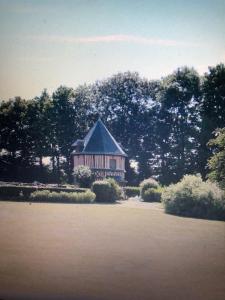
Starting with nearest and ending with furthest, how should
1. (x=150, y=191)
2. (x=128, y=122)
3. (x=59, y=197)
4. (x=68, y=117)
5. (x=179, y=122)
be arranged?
(x=68, y=117) < (x=179, y=122) < (x=128, y=122) < (x=59, y=197) < (x=150, y=191)

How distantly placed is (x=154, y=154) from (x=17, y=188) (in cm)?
529

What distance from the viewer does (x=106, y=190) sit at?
48.7 ft

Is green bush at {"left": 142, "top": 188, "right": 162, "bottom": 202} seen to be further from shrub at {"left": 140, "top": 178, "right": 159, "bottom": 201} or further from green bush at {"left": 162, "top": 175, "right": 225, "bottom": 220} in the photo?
green bush at {"left": 162, "top": 175, "right": 225, "bottom": 220}

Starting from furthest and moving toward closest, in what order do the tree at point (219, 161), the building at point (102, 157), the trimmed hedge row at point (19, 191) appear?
the building at point (102, 157)
the trimmed hedge row at point (19, 191)
the tree at point (219, 161)

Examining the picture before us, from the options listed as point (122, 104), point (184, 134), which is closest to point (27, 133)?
point (122, 104)

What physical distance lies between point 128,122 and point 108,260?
679 centimetres

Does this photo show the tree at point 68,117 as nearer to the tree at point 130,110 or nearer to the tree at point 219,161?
the tree at point 130,110

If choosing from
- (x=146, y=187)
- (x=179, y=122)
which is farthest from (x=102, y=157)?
(x=179, y=122)

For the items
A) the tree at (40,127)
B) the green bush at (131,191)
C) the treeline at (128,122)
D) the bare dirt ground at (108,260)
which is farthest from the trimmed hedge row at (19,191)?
the bare dirt ground at (108,260)

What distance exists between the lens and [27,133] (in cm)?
922

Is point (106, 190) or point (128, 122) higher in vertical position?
point (128, 122)

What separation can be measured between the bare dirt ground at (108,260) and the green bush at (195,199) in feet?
6.51

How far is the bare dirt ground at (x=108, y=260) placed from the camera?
14.3ft

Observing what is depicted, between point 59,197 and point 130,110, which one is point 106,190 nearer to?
point 59,197
